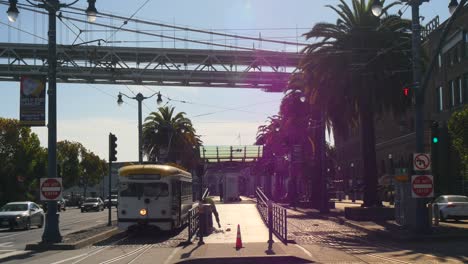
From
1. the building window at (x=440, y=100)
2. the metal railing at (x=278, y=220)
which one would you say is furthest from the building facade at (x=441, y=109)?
the metal railing at (x=278, y=220)

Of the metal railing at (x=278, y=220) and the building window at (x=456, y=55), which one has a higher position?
the building window at (x=456, y=55)

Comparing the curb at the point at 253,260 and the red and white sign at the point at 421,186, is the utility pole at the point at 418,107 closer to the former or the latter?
the red and white sign at the point at 421,186

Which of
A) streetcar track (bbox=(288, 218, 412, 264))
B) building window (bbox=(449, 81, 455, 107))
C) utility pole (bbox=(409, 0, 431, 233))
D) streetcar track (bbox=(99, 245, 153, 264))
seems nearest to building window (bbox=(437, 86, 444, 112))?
building window (bbox=(449, 81, 455, 107))

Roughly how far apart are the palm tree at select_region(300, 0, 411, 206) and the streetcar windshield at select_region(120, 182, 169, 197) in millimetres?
13113

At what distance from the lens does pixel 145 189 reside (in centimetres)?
2556

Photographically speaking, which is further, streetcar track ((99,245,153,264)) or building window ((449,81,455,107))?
building window ((449,81,455,107))

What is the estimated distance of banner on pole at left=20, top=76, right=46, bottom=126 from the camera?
23094mm

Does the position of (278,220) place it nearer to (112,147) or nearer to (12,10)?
(112,147)

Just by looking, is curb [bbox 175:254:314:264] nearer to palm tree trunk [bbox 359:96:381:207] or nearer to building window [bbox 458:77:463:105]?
palm tree trunk [bbox 359:96:381:207]

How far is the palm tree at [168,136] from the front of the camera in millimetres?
63219

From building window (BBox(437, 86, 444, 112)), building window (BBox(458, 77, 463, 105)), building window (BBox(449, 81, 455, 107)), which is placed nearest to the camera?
building window (BBox(458, 77, 463, 105))

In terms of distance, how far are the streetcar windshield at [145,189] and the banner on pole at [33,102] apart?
461 centimetres

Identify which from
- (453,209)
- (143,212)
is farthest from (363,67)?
(143,212)

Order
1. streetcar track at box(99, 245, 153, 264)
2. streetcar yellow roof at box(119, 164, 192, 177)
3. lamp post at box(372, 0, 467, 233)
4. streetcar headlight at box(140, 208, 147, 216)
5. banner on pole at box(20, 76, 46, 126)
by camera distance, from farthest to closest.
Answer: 1. streetcar yellow roof at box(119, 164, 192, 177)
2. streetcar headlight at box(140, 208, 147, 216)
3. banner on pole at box(20, 76, 46, 126)
4. lamp post at box(372, 0, 467, 233)
5. streetcar track at box(99, 245, 153, 264)
